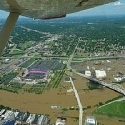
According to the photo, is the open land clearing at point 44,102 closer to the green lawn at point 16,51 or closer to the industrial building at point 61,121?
the industrial building at point 61,121

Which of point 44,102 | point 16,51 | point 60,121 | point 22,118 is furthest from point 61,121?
point 16,51

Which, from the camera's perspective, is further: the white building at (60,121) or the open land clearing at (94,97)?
the open land clearing at (94,97)

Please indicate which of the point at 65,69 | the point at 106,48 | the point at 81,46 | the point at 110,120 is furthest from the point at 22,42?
the point at 110,120

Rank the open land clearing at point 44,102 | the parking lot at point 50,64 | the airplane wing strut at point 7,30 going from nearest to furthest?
the airplane wing strut at point 7,30
the open land clearing at point 44,102
the parking lot at point 50,64

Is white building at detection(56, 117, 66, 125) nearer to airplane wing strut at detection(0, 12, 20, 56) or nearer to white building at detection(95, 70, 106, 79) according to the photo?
white building at detection(95, 70, 106, 79)

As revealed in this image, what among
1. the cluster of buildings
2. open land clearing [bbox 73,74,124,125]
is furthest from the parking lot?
the cluster of buildings

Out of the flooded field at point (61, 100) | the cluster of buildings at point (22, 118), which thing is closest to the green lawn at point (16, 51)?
the flooded field at point (61, 100)
